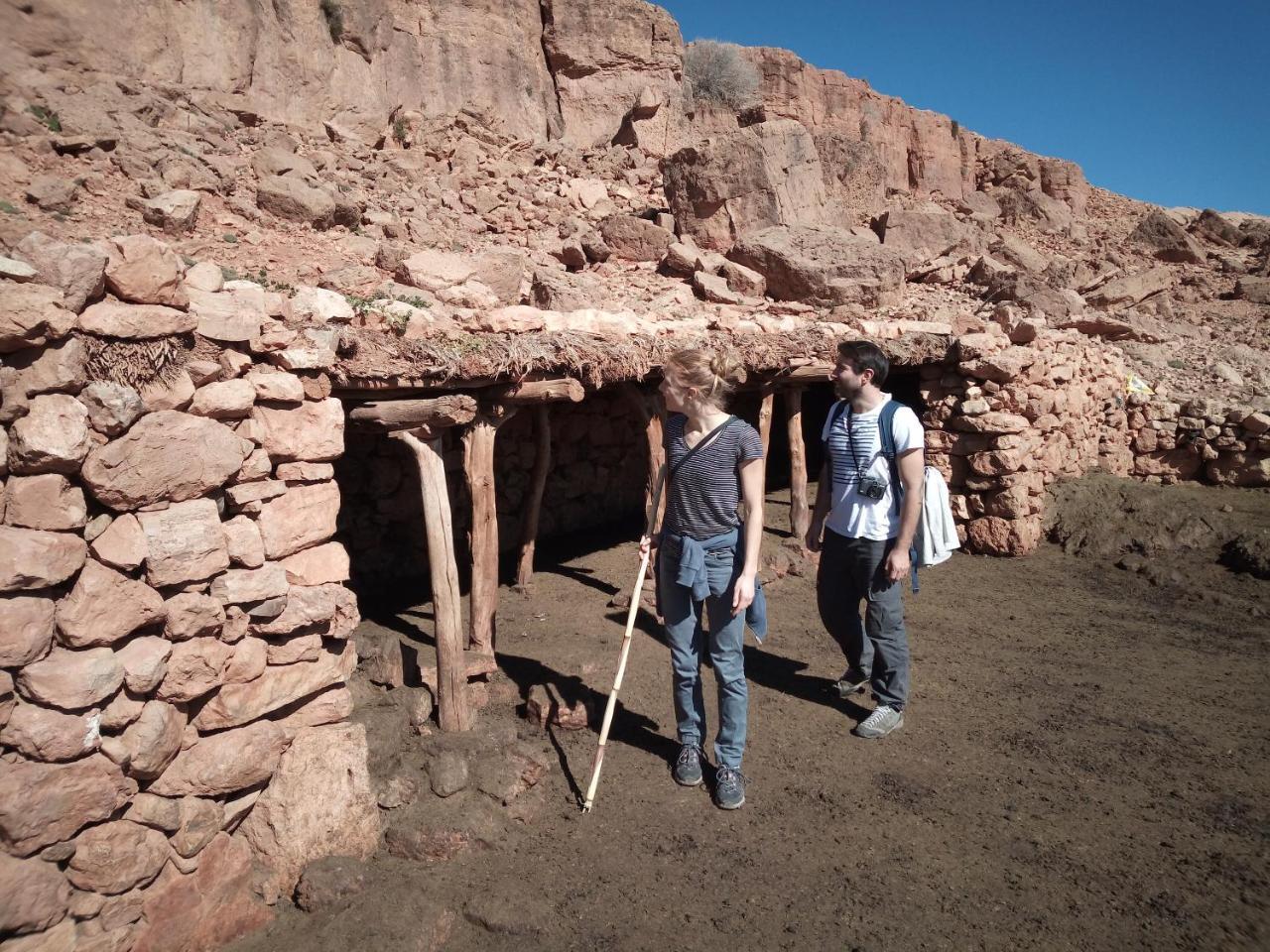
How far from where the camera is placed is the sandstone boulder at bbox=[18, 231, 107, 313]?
2631mm

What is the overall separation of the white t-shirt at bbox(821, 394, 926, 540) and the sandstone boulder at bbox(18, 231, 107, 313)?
3.22 m

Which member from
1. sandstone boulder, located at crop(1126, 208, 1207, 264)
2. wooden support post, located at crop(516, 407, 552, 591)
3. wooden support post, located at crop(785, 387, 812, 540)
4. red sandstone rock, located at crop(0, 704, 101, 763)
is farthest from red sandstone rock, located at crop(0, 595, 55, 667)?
sandstone boulder, located at crop(1126, 208, 1207, 264)

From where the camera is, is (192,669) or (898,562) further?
(898,562)

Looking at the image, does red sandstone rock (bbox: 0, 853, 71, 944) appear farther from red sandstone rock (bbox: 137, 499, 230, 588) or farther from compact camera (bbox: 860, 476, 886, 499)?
compact camera (bbox: 860, 476, 886, 499)

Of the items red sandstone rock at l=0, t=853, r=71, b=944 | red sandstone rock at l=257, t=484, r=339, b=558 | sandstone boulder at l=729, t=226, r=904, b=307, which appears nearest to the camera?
red sandstone rock at l=0, t=853, r=71, b=944

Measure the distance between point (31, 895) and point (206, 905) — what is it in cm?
65

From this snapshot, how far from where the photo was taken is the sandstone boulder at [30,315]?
2447 millimetres

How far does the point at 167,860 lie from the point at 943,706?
4126 millimetres

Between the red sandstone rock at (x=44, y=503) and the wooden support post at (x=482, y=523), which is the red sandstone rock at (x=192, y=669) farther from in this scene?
the wooden support post at (x=482, y=523)

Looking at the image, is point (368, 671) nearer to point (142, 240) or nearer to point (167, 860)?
point (167, 860)

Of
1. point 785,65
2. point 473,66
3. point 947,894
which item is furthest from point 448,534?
point 785,65

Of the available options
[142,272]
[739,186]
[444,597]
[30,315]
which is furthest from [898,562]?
[739,186]

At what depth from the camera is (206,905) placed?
299 centimetres

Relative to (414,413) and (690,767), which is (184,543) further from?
(690,767)
